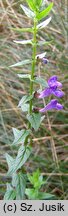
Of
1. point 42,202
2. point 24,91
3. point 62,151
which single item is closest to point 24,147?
point 42,202

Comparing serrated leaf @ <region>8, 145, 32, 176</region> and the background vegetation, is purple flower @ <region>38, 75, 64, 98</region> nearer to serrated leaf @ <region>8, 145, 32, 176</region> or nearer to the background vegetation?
serrated leaf @ <region>8, 145, 32, 176</region>

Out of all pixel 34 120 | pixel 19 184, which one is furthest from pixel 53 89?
pixel 19 184

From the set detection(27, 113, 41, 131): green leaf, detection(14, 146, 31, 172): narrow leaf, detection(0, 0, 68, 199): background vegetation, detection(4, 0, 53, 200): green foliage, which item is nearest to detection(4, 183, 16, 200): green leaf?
detection(4, 0, 53, 200): green foliage

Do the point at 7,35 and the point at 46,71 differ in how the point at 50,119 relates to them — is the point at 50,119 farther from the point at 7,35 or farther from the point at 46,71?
the point at 7,35

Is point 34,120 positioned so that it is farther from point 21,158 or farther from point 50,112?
point 50,112

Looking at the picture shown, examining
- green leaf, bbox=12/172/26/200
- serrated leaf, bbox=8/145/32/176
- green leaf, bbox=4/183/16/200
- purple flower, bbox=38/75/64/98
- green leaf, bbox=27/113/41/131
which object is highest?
purple flower, bbox=38/75/64/98
